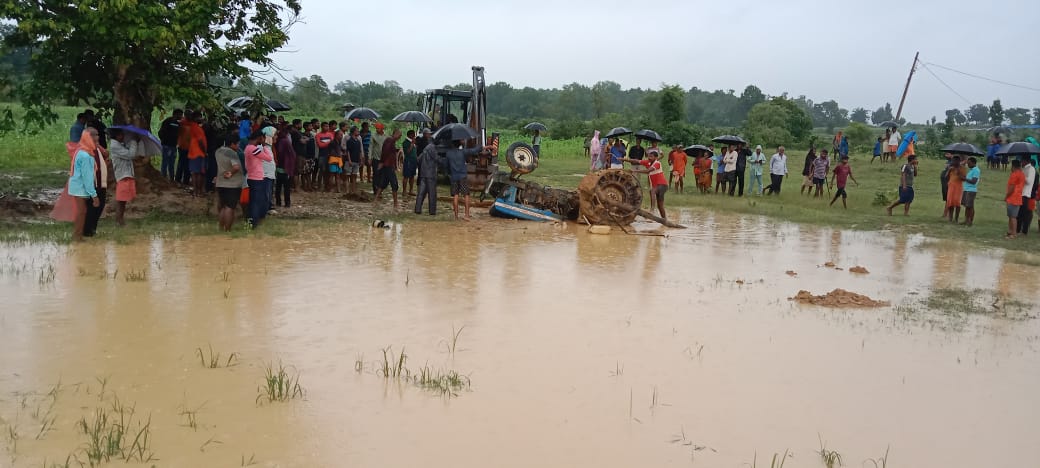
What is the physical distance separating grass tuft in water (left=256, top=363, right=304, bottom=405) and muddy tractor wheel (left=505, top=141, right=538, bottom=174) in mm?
9865

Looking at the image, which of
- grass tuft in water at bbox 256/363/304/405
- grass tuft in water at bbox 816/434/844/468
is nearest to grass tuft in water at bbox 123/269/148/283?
grass tuft in water at bbox 256/363/304/405

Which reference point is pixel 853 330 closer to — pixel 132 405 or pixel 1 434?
pixel 132 405

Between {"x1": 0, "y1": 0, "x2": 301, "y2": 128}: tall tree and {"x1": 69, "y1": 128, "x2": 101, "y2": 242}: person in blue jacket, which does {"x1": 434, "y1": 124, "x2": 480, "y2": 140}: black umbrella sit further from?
{"x1": 69, "y1": 128, "x2": 101, "y2": 242}: person in blue jacket

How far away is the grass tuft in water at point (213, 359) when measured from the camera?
5410mm

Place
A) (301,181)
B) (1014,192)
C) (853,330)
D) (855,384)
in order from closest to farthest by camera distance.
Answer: (855,384) → (853,330) → (1014,192) → (301,181)

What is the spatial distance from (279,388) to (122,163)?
702 centimetres

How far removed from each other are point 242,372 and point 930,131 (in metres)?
44.7

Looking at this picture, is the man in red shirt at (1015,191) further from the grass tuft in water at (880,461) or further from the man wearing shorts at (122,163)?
the man wearing shorts at (122,163)

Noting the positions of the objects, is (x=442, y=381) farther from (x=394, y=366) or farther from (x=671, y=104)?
(x=671, y=104)

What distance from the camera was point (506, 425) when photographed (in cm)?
Answer: 473

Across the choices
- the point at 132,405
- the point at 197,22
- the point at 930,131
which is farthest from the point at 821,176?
the point at 930,131

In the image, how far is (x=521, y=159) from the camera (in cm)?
1522

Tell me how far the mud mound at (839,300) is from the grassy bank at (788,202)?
6.00 metres

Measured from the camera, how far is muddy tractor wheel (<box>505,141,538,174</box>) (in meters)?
14.8
